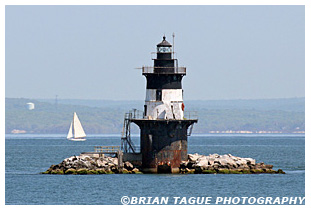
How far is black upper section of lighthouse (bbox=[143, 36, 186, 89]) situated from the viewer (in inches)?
2448

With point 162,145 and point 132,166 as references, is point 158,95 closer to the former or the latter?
point 162,145

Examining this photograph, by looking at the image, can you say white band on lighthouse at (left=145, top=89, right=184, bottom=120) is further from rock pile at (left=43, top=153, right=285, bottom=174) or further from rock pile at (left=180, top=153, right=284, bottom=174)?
rock pile at (left=43, top=153, right=285, bottom=174)

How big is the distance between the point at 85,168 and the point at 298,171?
17287 millimetres

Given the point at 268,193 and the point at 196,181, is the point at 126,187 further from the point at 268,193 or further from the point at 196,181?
the point at 268,193

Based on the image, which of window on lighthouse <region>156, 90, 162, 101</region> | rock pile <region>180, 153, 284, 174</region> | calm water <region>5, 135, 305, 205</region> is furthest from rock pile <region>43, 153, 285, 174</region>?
window on lighthouse <region>156, 90, 162, 101</region>

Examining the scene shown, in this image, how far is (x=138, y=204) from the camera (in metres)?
48.7

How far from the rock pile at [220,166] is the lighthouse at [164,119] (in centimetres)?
82

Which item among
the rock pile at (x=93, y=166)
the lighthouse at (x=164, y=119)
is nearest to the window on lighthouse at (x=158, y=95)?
the lighthouse at (x=164, y=119)

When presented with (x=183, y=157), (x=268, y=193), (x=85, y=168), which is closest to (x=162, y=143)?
(x=183, y=157)

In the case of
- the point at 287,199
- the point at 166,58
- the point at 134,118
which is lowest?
the point at 287,199

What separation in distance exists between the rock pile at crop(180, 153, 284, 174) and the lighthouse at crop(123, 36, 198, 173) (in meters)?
0.82

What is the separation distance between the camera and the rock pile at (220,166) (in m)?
62.7

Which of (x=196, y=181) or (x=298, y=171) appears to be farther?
(x=298, y=171)

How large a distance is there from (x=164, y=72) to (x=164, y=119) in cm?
330
